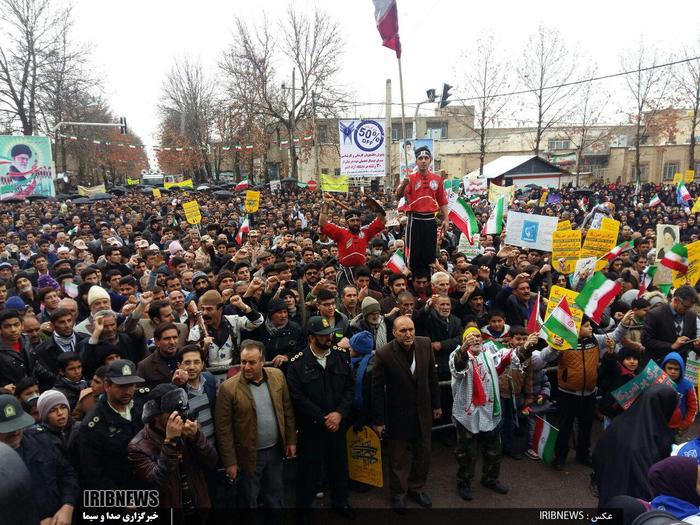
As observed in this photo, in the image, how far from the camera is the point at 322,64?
37.1m

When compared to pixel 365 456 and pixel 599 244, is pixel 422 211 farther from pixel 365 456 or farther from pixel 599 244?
pixel 365 456

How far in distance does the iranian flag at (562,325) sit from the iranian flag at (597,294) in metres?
0.38

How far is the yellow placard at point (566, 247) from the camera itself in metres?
7.20

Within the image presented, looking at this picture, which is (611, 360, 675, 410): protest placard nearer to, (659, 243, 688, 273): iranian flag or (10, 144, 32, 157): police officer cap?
(659, 243, 688, 273): iranian flag

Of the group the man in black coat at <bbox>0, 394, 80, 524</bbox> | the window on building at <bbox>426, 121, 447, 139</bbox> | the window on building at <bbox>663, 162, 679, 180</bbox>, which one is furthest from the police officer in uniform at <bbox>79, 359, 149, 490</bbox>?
the window on building at <bbox>426, 121, 447, 139</bbox>

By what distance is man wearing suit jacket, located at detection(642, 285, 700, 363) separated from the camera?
552cm

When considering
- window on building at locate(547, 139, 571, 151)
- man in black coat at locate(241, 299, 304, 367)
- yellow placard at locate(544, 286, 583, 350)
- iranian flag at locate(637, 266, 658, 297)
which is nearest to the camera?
yellow placard at locate(544, 286, 583, 350)

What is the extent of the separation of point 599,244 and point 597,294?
2739mm

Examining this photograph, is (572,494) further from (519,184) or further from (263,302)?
(519,184)

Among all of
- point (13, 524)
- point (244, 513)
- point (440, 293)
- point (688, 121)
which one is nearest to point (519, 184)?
point (688, 121)

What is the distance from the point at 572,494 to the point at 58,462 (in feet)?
14.0

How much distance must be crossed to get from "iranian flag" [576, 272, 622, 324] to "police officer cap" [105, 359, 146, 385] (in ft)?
13.5

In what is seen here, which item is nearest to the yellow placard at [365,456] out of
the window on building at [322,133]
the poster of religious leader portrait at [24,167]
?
the poster of religious leader portrait at [24,167]

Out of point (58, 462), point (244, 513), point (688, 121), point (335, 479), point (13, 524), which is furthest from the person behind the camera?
point (688, 121)
